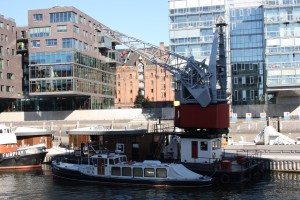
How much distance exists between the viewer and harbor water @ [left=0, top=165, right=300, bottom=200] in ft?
129

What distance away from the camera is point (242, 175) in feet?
147

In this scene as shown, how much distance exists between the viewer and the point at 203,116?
159 feet

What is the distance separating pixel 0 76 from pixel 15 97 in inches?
285

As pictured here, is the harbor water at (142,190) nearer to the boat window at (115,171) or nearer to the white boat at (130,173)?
the white boat at (130,173)

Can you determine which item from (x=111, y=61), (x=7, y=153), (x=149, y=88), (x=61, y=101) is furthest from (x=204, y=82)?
(x=149, y=88)

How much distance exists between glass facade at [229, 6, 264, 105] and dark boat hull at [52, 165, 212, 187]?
177 feet

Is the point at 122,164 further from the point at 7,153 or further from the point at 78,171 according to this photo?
the point at 7,153

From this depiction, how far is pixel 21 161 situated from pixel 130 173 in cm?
1875

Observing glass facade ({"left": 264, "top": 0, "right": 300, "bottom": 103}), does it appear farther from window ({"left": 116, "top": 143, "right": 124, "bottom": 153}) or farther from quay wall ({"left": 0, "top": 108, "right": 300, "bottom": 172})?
window ({"left": 116, "top": 143, "right": 124, "bottom": 153})

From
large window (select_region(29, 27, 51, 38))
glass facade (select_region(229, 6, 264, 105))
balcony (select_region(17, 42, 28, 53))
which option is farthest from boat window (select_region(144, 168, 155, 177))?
balcony (select_region(17, 42, 28, 53))

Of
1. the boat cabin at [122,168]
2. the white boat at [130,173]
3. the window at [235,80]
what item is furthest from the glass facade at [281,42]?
the boat cabin at [122,168]

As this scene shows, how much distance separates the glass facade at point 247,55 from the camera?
93.4 m

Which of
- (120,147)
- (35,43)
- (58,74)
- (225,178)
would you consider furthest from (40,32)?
(225,178)

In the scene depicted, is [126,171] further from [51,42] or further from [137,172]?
[51,42]
